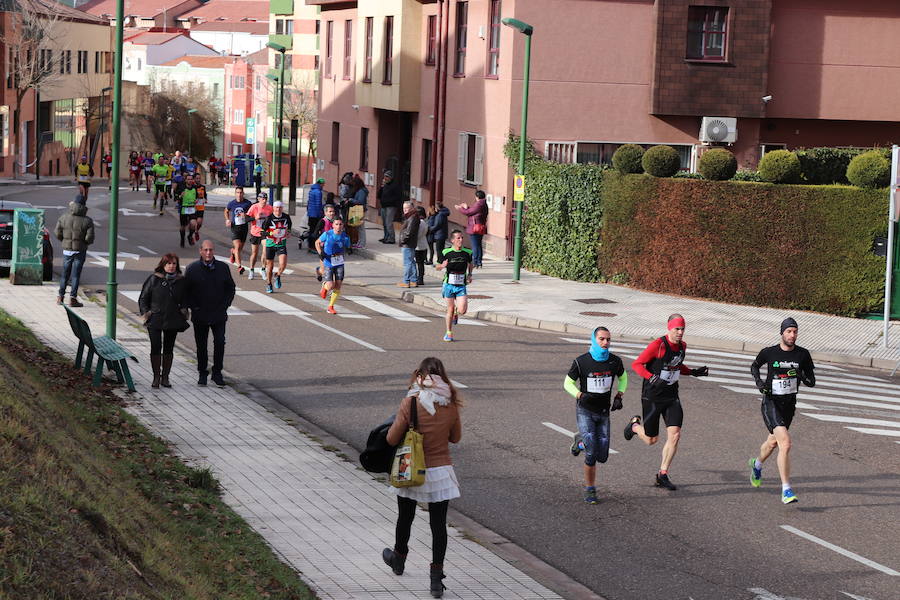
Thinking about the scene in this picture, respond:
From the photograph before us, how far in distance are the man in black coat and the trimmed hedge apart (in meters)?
12.8

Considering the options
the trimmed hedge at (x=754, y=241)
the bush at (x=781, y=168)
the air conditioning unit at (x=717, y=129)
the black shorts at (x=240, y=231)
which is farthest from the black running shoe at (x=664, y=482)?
the air conditioning unit at (x=717, y=129)

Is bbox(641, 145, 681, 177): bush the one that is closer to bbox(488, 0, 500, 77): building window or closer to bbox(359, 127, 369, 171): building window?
bbox(488, 0, 500, 77): building window

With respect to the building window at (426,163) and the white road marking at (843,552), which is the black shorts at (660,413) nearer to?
the white road marking at (843,552)

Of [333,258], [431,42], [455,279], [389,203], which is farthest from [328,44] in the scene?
[455,279]

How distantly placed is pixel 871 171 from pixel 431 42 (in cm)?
1769

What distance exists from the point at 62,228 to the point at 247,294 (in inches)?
170

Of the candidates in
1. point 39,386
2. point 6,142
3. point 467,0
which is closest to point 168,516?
point 39,386

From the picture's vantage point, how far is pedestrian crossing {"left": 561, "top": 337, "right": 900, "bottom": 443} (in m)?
15.8

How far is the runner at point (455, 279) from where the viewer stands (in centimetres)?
2034

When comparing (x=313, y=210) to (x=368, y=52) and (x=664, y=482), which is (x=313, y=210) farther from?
(x=664, y=482)

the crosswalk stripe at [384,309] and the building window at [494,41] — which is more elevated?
the building window at [494,41]

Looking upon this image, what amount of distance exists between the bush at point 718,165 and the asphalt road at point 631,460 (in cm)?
624

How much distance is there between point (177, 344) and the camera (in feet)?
65.0

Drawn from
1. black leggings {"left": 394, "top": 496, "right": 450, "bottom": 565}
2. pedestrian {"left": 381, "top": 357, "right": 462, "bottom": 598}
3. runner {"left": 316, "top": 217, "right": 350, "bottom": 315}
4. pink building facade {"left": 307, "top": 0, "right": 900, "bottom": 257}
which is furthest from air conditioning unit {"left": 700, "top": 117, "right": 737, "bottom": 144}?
black leggings {"left": 394, "top": 496, "right": 450, "bottom": 565}
